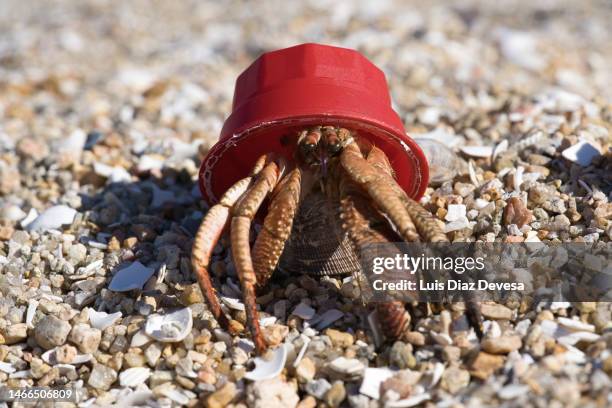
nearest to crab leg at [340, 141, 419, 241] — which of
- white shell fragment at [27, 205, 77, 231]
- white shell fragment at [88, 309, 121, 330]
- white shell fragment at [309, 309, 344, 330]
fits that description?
white shell fragment at [309, 309, 344, 330]

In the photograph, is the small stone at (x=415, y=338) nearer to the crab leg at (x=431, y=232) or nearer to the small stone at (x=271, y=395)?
the crab leg at (x=431, y=232)

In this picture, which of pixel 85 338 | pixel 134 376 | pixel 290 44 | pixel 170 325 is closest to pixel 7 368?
pixel 85 338

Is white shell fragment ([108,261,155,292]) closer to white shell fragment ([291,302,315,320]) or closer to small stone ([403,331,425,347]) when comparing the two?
white shell fragment ([291,302,315,320])

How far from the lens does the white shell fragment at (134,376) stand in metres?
2.22

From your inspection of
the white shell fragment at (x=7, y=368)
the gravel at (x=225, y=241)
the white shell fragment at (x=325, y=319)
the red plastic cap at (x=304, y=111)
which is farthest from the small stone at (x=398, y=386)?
the white shell fragment at (x=7, y=368)

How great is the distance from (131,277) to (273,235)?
2.09 ft

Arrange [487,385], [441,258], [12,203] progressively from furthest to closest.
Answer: [12,203], [441,258], [487,385]

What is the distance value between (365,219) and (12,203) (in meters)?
1.95

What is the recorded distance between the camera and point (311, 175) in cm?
250

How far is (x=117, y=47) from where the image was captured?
6.14 meters

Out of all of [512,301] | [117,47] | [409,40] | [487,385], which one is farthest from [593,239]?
[117,47]

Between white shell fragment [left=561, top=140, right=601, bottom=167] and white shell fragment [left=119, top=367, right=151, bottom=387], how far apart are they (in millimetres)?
1900

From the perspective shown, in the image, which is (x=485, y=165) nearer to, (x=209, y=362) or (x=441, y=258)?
(x=441, y=258)

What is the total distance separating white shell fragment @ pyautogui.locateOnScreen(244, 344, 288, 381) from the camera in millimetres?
2104
